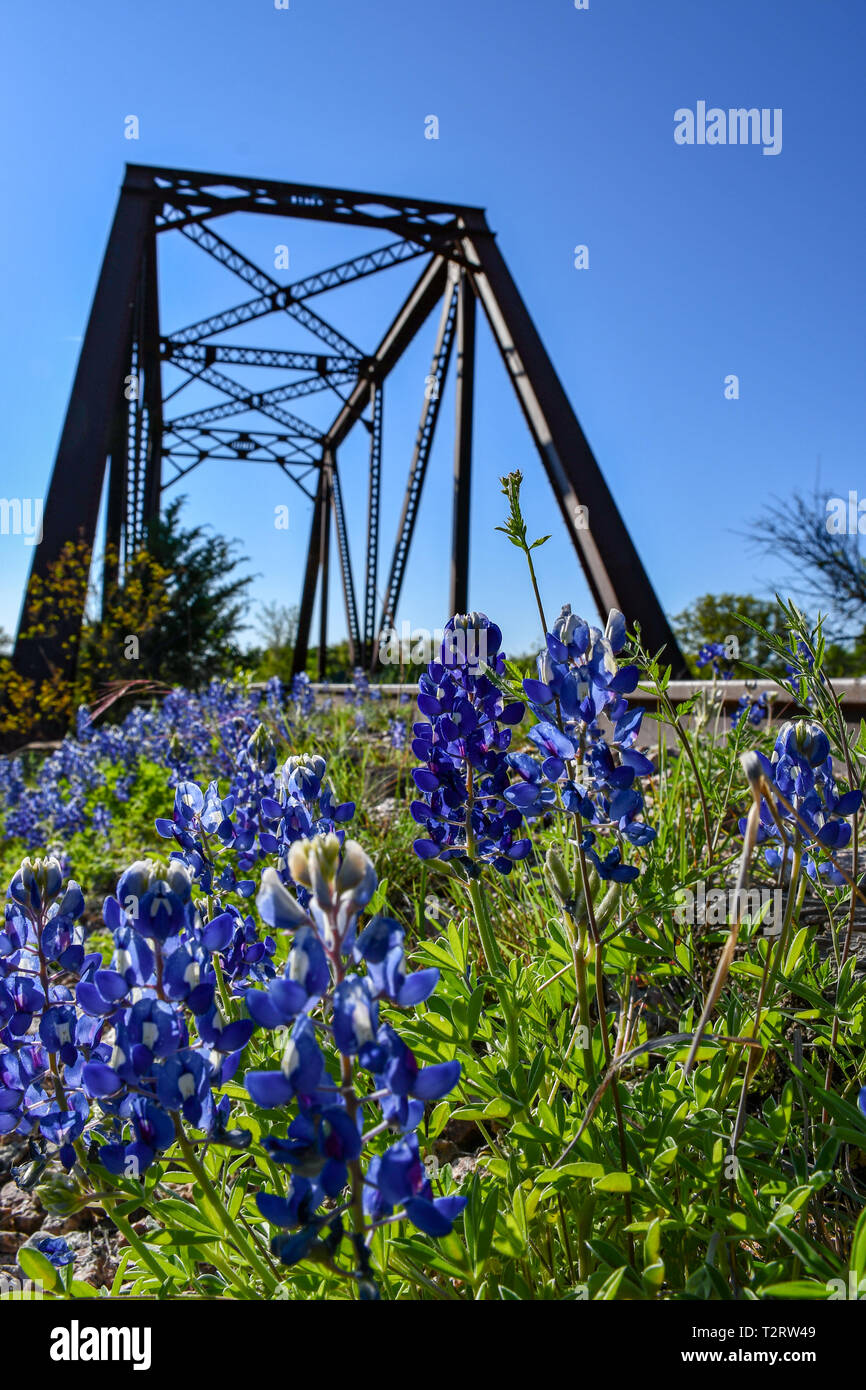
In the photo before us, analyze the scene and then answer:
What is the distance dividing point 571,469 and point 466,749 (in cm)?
776

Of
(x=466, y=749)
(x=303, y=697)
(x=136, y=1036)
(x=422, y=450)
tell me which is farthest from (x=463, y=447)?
(x=136, y=1036)

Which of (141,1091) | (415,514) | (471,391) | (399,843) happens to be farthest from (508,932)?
(415,514)

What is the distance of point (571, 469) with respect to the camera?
338 inches

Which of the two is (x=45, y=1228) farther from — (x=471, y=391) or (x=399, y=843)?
(x=471, y=391)

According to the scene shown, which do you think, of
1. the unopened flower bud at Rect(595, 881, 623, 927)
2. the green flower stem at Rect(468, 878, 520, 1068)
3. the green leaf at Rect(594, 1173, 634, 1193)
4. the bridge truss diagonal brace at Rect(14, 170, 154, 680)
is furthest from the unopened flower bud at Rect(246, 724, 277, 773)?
the bridge truss diagonal brace at Rect(14, 170, 154, 680)

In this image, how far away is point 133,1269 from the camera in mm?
1229

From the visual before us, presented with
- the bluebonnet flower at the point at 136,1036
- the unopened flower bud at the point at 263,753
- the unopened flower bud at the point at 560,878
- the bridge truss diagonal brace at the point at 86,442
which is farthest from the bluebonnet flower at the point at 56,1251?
the bridge truss diagonal brace at the point at 86,442

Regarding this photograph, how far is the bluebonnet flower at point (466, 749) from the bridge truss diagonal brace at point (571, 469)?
568 centimetres

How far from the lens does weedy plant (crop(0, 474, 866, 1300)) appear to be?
2.24 feet

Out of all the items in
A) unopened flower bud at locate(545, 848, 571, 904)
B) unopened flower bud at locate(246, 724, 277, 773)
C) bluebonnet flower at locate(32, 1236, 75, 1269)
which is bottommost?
bluebonnet flower at locate(32, 1236, 75, 1269)

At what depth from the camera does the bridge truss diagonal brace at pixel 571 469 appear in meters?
7.70

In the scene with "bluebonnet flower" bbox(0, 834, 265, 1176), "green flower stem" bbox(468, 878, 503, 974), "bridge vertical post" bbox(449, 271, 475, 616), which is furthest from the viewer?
"bridge vertical post" bbox(449, 271, 475, 616)

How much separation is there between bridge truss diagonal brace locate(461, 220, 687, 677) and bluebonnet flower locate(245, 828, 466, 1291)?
6452mm

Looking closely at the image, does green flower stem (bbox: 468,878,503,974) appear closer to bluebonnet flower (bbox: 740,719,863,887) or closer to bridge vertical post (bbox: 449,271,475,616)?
bluebonnet flower (bbox: 740,719,863,887)
